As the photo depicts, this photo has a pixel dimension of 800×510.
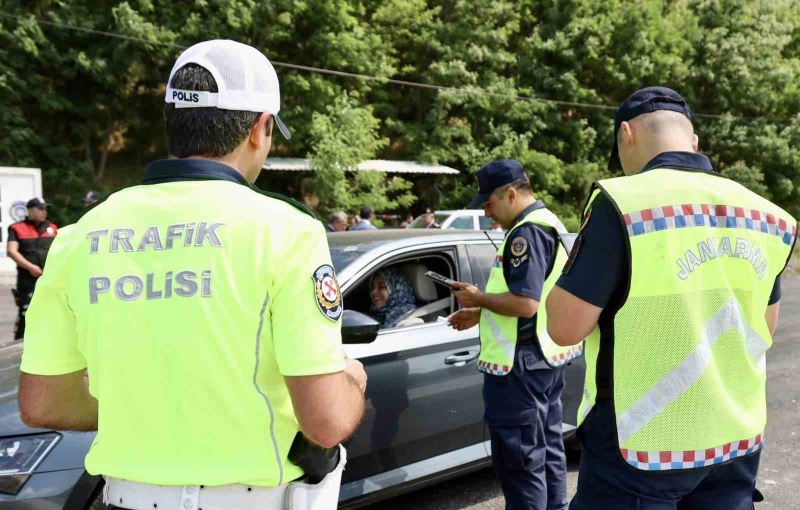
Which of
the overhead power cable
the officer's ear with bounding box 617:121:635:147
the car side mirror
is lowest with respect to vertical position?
the car side mirror

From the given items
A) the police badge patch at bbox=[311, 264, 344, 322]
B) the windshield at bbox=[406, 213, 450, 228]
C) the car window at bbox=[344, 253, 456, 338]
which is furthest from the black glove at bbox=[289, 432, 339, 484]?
the windshield at bbox=[406, 213, 450, 228]

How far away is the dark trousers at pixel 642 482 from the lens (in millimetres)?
1824

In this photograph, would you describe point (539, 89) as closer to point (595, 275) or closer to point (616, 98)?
point (616, 98)

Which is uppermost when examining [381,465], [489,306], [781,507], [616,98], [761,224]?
[616,98]

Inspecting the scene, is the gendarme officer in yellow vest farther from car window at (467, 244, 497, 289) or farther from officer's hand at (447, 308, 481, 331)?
car window at (467, 244, 497, 289)

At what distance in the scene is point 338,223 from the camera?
10469 mm

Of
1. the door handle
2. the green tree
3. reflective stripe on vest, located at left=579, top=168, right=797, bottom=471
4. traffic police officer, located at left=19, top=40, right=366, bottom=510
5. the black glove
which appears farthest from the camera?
the green tree

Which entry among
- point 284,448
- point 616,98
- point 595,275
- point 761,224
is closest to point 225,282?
point 284,448

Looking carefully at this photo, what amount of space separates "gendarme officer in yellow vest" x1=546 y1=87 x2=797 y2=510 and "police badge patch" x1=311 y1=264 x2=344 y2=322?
75 cm

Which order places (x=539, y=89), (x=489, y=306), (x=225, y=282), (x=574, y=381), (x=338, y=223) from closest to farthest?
(x=225, y=282) < (x=489, y=306) < (x=574, y=381) < (x=338, y=223) < (x=539, y=89)

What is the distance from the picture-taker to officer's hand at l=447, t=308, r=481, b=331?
3508 mm

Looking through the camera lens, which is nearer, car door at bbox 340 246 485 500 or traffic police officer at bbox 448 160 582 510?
traffic police officer at bbox 448 160 582 510

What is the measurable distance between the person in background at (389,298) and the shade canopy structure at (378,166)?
14.6 metres

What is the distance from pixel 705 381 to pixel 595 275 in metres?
0.41
